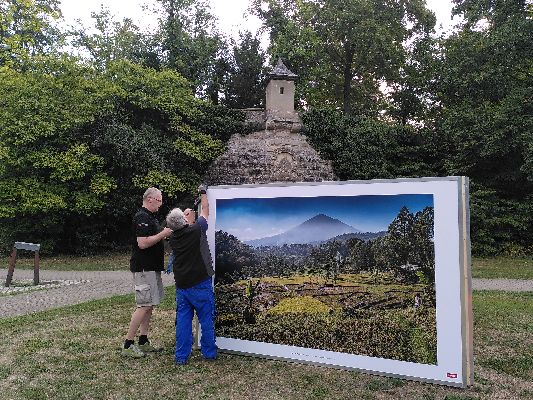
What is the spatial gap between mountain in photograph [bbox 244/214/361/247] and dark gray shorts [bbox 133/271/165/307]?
4.62ft

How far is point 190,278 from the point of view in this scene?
18.2 feet

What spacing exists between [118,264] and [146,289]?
1283cm

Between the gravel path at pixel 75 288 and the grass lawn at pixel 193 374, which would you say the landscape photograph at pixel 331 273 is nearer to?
the grass lawn at pixel 193 374

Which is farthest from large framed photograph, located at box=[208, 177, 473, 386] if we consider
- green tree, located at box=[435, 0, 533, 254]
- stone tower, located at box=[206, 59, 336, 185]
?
green tree, located at box=[435, 0, 533, 254]

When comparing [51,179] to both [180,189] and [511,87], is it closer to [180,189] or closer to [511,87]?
[180,189]

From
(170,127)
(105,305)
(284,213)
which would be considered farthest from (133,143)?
(284,213)

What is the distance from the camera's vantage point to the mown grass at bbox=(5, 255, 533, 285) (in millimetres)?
14719

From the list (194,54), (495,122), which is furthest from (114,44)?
(495,122)

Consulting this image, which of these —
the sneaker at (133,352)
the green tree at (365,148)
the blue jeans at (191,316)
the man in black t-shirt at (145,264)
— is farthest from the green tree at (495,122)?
the sneaker at (133,352)

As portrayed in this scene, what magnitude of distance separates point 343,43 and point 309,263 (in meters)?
28.9

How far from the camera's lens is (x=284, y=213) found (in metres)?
5.68

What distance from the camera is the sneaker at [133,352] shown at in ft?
18.7

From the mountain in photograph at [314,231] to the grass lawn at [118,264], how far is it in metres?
10.1

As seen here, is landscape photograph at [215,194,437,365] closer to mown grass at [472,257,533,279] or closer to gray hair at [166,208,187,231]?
gray hair at [166,208,187,231]
